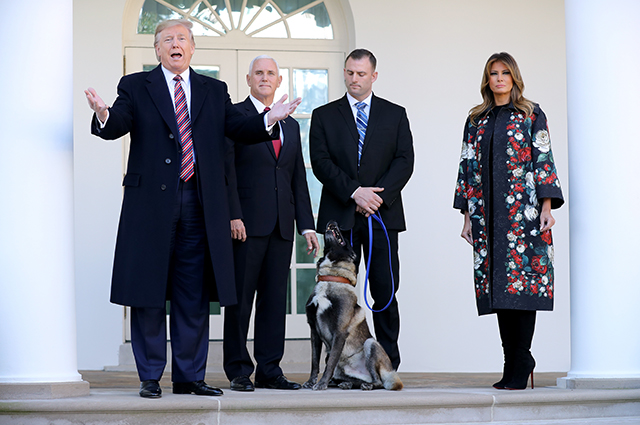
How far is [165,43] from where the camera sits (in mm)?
3543

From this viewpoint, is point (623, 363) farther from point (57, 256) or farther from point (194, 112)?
point (57, 256)

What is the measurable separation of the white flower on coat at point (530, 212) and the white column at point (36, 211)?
7.22 feet

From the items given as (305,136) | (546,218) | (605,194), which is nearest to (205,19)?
(305,136)

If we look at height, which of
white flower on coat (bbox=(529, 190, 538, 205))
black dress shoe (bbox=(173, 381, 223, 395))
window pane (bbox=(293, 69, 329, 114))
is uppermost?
window pane (bbox=(293, 69, 329, 114))

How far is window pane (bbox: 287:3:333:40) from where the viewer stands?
6117mm

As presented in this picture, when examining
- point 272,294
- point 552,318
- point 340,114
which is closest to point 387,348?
point 272,294

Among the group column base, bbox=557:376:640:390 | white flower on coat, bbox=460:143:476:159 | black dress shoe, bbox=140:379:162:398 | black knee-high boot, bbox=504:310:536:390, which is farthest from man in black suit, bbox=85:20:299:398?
column base, bbox=557:376:640:390

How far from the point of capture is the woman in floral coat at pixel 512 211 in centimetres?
387

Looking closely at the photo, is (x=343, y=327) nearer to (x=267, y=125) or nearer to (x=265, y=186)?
(x=265, y=186)

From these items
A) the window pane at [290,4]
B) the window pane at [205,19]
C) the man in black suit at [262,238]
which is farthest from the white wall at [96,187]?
the man in black suit at [262,238]

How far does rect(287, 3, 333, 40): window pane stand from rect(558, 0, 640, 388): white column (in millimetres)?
2471

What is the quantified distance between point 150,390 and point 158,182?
904mm

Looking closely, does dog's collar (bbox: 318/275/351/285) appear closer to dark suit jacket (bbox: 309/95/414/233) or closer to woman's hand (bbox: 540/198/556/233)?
dark suit jacket (bbox: 309/95/414/233)

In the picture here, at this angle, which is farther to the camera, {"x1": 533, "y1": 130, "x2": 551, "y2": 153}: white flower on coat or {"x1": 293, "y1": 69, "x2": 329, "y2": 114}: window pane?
{"x1": 293, "y1": 69, "x2": 329, "y2": 114}: window pane
